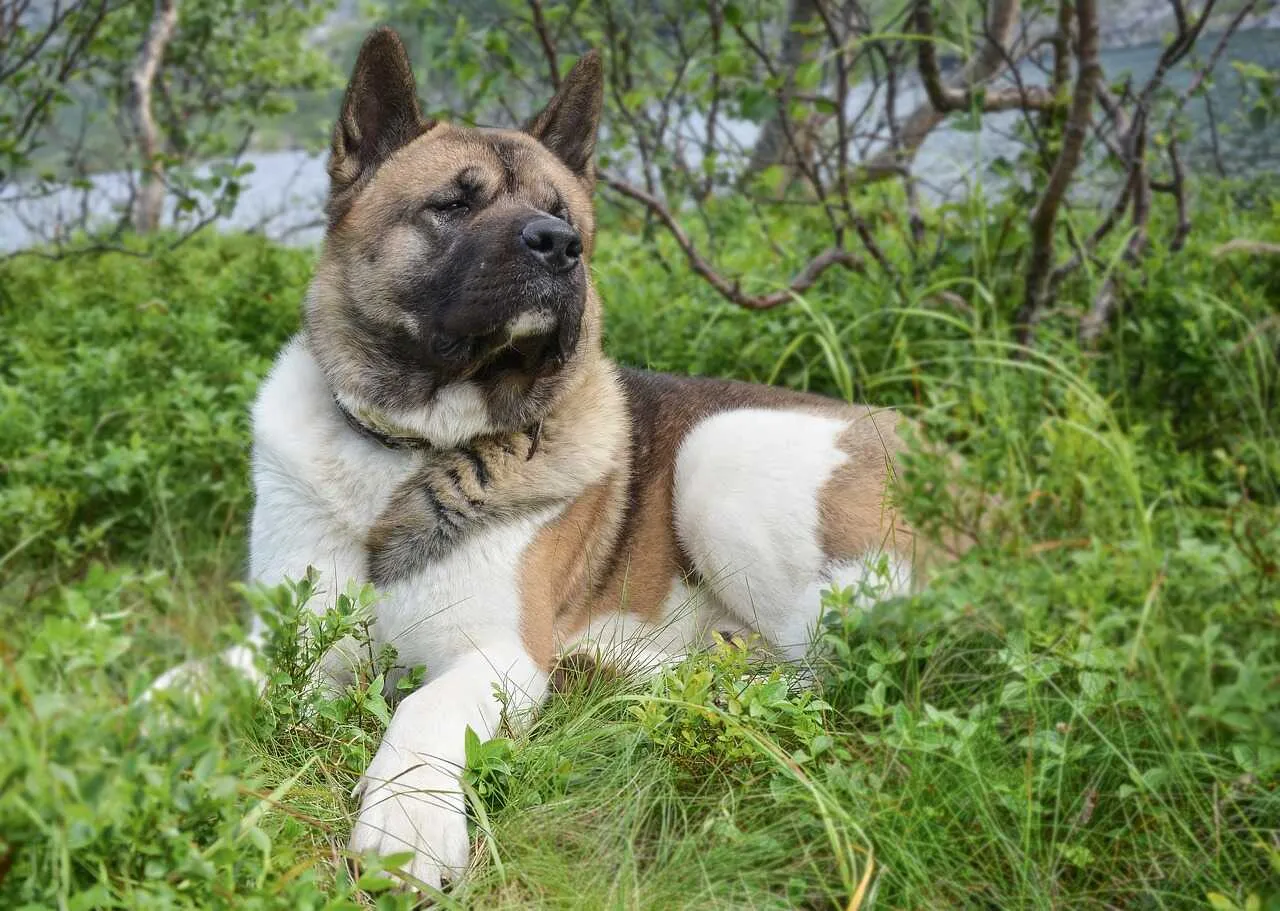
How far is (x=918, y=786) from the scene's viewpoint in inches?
78.5

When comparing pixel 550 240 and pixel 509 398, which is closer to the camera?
pixel 550 240

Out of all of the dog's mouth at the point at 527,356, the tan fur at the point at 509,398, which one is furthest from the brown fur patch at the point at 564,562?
the dog's mouth at the point at 527,356

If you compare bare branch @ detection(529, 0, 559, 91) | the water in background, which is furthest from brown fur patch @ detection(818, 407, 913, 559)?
bare branch @ detection(529, 0, 559, 91)

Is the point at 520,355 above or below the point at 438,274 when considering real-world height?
below

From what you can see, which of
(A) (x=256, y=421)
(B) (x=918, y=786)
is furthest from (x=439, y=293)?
(B) (x=918, y=786)

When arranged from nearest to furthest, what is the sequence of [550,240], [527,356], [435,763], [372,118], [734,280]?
1. [435,763]
2. [550,240]
3. [527,356]
4. [372,118]
5. [734,280]

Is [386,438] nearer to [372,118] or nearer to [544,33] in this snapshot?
[372,118]

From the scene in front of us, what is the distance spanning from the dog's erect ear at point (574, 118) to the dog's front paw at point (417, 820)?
1.84 metres

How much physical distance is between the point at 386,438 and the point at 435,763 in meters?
0.93

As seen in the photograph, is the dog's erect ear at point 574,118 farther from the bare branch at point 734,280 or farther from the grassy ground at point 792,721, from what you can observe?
the grassy ground at point 792,721

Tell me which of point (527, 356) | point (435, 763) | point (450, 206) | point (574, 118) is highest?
point (574, 118)

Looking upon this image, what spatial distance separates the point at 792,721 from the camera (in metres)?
2.24

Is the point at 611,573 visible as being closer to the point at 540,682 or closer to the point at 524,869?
the point at 540,682

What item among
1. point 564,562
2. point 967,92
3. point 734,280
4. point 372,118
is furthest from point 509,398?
point 967,92
